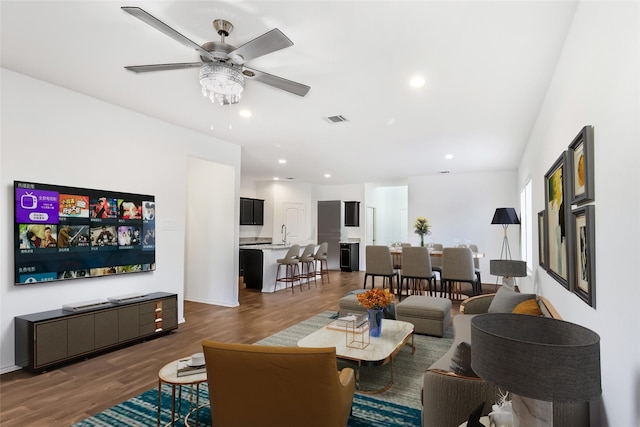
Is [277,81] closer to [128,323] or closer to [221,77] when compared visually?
[221,77]

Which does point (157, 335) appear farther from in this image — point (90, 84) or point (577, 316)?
point (577, 316)

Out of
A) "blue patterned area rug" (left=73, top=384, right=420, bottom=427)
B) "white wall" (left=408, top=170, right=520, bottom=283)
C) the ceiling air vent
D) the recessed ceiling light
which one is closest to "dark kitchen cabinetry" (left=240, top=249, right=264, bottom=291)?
the ceiling air vent

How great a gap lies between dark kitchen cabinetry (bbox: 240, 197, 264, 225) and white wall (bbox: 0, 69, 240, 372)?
454 centimetres

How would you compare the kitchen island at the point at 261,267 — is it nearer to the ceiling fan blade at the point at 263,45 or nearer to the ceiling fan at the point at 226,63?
the ceiling fan at the point at 226,63

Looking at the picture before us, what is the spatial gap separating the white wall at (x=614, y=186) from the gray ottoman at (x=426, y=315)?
94.1 inches

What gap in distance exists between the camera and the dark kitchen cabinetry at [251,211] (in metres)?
9.93

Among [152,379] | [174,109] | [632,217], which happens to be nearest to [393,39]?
[632,217]

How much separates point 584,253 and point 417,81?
6.92ft

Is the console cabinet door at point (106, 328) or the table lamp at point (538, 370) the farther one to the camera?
the console cabinet door at point (106, 328)

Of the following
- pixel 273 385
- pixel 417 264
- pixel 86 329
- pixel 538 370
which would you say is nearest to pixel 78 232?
pixel 86 329

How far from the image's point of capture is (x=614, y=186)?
1441 mm

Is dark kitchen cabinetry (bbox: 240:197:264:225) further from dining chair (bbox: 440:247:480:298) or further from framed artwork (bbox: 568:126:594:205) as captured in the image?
framed artwork (bbox: 568:126:594:205)

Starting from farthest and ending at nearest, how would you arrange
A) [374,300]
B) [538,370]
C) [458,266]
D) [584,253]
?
[458,266]
[374,300]
[584,253]
[538,370]

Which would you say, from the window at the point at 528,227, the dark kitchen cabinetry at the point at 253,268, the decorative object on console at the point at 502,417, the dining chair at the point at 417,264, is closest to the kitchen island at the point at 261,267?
the dark kitchen cabinetry at the point at 253,268
